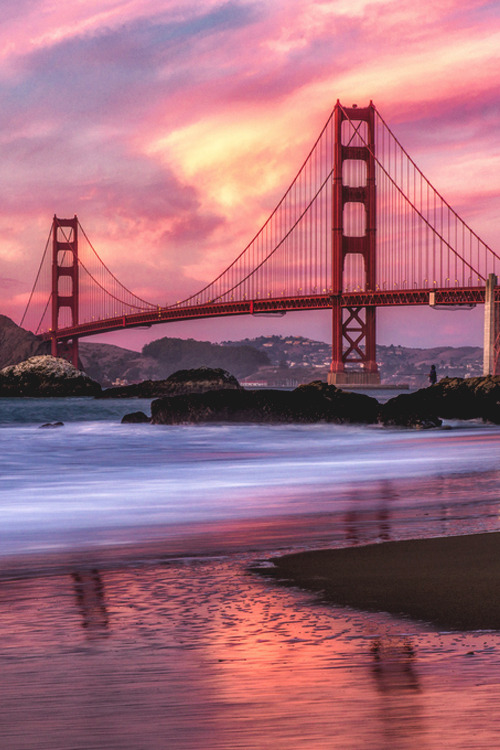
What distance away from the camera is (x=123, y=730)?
137 inches

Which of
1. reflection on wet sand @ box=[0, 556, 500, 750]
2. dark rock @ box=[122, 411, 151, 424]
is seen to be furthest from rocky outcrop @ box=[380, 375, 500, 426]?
reflection on wet sand @ box=[0, 556, 500, 750]

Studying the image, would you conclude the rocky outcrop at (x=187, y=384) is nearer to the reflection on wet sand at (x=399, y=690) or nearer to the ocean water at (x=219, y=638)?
the ocean water at (x=219, y=638)

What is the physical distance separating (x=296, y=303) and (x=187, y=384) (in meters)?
10.1

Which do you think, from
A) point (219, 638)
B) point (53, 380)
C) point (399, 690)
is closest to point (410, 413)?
point (219, 638)

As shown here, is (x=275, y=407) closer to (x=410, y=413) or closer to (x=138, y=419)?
(x=410, y=413)

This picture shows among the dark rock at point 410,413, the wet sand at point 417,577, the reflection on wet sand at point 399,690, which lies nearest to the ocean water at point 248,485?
the dark rock at point 410,413

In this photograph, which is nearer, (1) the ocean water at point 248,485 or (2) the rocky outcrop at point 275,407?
(1) the ocean water at point 248,485

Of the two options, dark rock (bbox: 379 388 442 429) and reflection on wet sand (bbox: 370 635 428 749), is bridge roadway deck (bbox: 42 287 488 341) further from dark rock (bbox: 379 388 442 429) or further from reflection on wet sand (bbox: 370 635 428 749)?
reflection on wet sand (bbox: 370 635 428 749)

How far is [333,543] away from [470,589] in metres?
2.29

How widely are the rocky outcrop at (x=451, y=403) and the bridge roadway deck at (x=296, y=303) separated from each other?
36738 mm

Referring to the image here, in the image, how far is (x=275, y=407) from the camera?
107 ft

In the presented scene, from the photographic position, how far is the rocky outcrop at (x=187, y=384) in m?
70.4

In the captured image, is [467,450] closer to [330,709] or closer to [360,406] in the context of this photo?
[360,406]

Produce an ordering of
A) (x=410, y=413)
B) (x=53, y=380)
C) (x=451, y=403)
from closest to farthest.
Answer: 1. (x=410, y=413)
2. (x=451, y=403)
3. (x=53, y=380)
